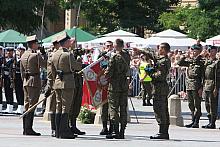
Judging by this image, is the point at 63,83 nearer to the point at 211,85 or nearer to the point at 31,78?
the point at 31,78

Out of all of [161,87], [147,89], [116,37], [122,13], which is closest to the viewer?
[161,87]

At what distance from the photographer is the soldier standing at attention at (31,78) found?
15.9 m

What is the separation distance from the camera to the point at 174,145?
14641 millimetres

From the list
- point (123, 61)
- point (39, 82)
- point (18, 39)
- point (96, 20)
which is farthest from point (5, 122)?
point (96, 20)

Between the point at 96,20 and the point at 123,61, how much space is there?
32001 millimetres

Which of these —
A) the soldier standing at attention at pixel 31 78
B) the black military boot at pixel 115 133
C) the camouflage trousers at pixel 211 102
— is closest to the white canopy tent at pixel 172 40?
the camouflage trousers at pixel 211 102

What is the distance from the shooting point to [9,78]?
71.6 feet

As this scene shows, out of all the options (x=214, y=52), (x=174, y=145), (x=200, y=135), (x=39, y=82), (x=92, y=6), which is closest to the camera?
(x=174, y=145)

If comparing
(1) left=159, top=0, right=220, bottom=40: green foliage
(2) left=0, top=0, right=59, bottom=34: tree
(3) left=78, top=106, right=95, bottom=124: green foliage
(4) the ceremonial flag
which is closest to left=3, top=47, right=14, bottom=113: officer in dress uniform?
(2) left=0, top=0, right=59, bottom=34: tree

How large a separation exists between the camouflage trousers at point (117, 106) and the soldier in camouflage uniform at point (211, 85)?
3.76 meters

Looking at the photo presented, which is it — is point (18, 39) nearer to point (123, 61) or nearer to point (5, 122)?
point (5, 122)

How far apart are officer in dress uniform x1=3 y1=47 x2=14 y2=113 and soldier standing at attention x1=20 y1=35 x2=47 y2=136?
5.01 metres

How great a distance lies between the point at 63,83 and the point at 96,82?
186 centimetres

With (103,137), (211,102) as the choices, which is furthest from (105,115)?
(211,102)
